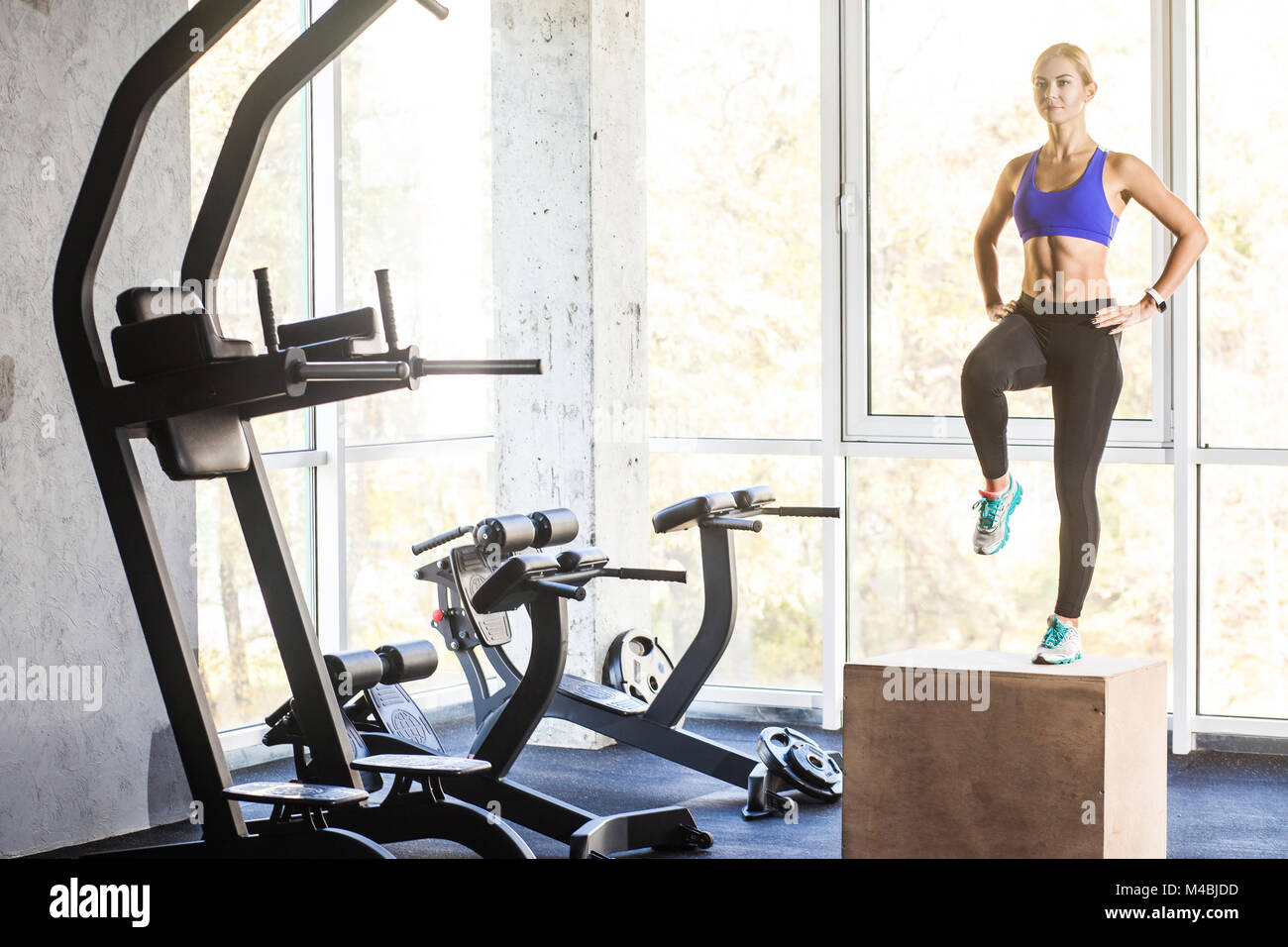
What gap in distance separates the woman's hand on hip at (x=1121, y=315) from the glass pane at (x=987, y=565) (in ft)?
6.26

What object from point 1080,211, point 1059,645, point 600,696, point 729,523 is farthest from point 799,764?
point 1080,211

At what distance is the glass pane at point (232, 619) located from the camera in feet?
17.3

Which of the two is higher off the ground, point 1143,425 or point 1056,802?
point 1143,425

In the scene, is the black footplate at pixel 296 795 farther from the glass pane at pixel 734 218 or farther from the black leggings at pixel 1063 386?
the glass pane at pixel 734 218

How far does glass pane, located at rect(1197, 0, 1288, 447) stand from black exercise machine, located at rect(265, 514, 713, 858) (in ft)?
9.03

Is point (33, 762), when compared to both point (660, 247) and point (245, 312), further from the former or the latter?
point (660, 247)

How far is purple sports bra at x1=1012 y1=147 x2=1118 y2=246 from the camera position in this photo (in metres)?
3.84

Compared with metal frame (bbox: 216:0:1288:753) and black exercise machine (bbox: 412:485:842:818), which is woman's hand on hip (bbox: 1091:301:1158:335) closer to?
black exercise machine (bbox: 412:485:842:818)

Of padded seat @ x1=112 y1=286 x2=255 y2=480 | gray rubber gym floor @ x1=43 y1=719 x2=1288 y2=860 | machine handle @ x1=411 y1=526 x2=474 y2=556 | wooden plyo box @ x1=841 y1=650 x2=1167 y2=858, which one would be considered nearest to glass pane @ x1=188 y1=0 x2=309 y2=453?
machine handle @ x1=411 y1=526 x2=474 y2=556

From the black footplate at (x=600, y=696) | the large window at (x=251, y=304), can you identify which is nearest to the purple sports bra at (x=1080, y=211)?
the black footplate at (x=600, y=696)

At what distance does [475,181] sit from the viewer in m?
6.35

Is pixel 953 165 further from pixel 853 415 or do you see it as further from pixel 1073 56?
pixel 1073 56

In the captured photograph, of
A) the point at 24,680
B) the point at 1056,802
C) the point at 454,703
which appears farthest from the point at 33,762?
the point at 1056,802
